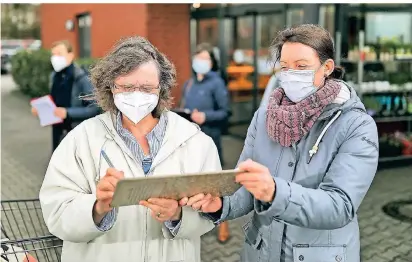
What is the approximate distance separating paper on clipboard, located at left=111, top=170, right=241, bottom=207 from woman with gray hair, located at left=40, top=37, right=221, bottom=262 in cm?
22

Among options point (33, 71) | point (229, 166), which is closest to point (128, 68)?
point (229, 166)

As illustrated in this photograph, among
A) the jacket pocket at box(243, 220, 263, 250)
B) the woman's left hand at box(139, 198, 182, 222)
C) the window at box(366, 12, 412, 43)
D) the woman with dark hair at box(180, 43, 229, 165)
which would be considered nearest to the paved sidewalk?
the woman with dark hair at box(180, 43, 229, 165)

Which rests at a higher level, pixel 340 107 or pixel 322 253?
pixel 340 107

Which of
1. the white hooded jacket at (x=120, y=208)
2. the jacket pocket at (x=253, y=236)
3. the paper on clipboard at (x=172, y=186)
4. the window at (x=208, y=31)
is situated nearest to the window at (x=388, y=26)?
the window at (x=208, y=31)

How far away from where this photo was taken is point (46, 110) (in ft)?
21.0

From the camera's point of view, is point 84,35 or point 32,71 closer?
point 84,35

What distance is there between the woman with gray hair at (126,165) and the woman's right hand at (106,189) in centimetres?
5

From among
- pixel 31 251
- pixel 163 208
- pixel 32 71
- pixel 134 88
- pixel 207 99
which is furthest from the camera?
pixel 32 71

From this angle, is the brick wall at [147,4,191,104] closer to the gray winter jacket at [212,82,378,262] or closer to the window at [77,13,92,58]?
the window at [77,13,92,58]

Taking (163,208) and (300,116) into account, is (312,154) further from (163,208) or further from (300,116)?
(163,208)

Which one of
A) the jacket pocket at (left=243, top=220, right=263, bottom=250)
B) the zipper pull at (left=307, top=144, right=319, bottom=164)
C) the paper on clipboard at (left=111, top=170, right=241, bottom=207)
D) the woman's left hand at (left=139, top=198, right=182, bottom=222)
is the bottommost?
the jacket pocket at (left=243, top=220, right=263, bottom=250)

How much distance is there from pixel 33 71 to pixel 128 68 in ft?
53.6

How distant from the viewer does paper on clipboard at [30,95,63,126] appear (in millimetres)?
6316

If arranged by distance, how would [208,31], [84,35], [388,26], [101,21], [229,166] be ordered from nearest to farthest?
1. [229,166]
2. [388,26]
3. [208,31]
4. [101,21]
5. [84,35]
